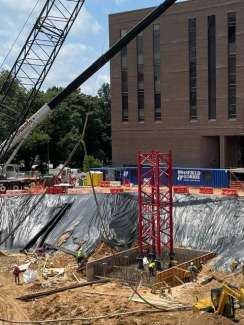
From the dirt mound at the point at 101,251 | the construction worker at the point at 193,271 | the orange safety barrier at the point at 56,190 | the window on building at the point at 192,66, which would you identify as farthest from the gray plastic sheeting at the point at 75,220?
the window on building at the point at 192,66

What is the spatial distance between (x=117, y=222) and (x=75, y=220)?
12.7 ft

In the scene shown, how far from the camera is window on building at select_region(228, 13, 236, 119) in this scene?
2360 inches

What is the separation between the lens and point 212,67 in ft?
203

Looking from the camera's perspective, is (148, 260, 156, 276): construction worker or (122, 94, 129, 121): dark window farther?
(122, 94, 129, 121): dark window

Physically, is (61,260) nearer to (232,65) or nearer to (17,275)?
(17,275)

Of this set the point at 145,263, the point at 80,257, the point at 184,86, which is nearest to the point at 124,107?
the point at 184,86

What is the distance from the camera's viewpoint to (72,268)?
37.9 m

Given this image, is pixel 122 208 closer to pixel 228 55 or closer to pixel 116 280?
pixel 116 280

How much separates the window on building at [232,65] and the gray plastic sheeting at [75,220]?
21.1 m

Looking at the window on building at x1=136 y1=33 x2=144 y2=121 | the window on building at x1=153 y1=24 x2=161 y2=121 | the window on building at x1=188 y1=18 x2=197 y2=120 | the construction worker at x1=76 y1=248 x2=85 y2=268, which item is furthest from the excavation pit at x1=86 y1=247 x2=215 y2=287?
the window on building at x1=136 y1=33 x2=144 y2=121

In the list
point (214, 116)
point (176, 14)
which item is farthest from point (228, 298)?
point (176, 14)

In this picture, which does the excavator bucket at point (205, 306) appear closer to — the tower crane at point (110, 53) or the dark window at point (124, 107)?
the tower crane at point (110, 53)

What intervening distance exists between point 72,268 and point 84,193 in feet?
40.7

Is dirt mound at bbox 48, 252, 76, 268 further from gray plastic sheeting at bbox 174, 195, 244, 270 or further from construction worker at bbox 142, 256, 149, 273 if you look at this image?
gray plastic sheeting at bbox 174, 195, 244, 270
